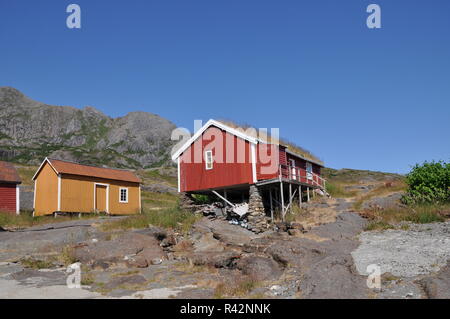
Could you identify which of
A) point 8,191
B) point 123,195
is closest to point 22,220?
point 8,191

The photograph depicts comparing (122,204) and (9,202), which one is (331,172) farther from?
(9,202)

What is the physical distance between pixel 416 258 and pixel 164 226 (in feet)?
44.0

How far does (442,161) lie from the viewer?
2245 centimetres

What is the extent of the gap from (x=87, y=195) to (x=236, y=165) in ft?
44.9

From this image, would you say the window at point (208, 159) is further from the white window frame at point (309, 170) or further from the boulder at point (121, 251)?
the white window frame at point (309, 170)

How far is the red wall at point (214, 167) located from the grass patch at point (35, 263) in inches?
488

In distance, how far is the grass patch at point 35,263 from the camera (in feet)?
45.5

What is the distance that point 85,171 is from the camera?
101 feet

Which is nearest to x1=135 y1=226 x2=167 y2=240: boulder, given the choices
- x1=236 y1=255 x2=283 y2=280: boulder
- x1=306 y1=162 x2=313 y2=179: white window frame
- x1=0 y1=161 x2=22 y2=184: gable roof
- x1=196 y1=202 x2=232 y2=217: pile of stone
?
x1=196 y1=202 x2=232 y2=217: pile of stone

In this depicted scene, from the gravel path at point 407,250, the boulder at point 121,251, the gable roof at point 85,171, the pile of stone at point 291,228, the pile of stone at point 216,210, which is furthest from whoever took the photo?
the gable roof at point 85,171

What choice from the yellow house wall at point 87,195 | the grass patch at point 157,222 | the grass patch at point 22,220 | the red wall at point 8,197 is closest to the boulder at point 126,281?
the grass patch at point 157,222

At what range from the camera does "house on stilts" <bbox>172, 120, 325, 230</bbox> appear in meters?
23.4

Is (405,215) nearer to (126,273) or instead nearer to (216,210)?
(216,210)
